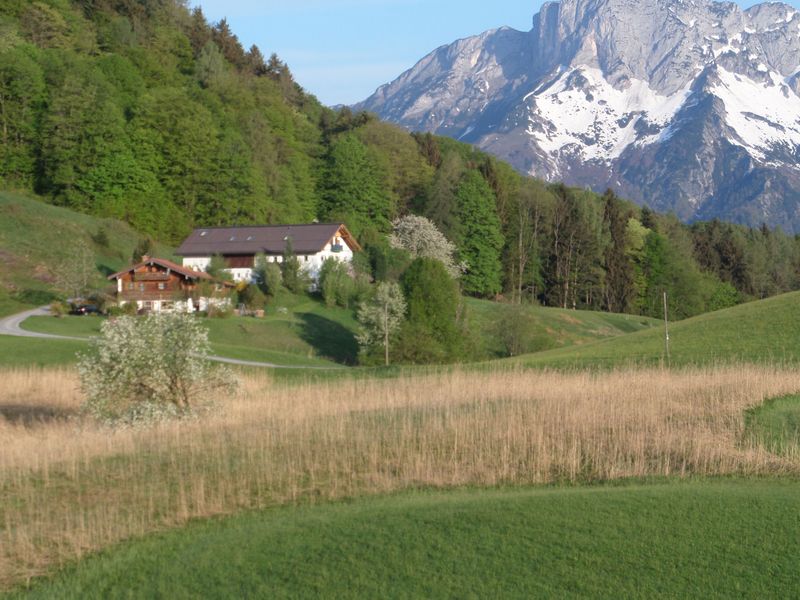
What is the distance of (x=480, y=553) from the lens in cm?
1099

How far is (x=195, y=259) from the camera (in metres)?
84.6

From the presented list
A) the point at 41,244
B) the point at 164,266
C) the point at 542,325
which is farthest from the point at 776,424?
the point at 41,244

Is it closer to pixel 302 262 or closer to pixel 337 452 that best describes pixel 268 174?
pixel 302 262

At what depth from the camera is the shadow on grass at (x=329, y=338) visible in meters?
64.0

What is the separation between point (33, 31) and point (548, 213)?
70955 mm

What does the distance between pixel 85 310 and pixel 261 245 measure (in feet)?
76.2

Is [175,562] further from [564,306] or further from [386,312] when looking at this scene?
[564,306]

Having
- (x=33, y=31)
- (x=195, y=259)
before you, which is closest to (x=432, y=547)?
(x=195, y=259)

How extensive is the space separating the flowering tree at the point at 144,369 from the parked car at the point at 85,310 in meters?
44.5

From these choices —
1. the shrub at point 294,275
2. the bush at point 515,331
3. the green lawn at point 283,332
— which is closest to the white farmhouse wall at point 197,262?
the shrub at point 294,275

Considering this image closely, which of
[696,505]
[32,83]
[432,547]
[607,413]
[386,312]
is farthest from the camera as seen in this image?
[32,83]

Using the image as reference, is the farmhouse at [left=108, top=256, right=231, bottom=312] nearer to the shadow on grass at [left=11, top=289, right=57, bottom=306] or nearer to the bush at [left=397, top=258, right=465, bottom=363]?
the shadow on grass at [left=11, top=289, right=57, bottom=306]

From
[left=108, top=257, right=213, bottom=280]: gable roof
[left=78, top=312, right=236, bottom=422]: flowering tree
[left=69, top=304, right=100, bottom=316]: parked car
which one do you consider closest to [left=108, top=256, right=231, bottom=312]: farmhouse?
[left=108, top=257, right=213, bottom=280]: gable roof

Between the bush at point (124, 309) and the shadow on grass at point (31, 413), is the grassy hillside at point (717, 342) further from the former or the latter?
the bush at point (124, 309)
